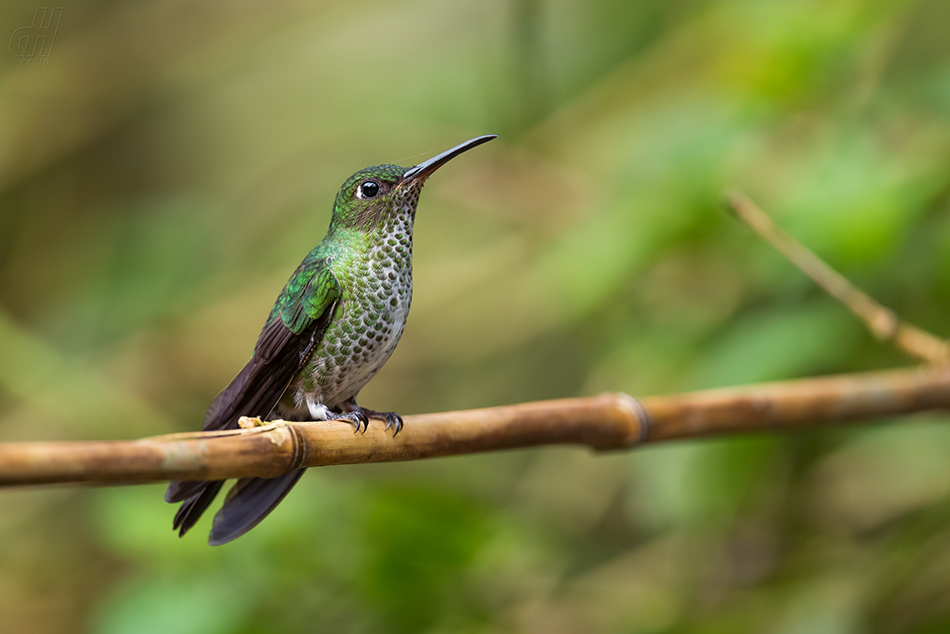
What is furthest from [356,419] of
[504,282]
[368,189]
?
[504,282]

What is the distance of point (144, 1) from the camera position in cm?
336

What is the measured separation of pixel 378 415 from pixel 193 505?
0.29m

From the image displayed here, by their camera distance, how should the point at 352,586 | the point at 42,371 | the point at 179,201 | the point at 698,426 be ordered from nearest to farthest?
the point at 698,426 < the point at 352,586 < the point at 42,371 < the point at 179,201

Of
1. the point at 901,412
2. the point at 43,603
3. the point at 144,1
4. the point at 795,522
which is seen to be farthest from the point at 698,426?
the point at 144,1

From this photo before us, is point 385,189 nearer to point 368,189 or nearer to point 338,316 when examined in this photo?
point 368,189

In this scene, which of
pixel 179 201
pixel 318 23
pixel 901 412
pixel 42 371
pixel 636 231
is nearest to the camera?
pixel 901 412

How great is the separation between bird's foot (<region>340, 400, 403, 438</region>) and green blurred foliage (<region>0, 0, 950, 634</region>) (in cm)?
68

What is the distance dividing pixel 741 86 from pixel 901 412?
107 centimetres

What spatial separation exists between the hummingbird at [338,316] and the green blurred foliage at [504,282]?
869 mm

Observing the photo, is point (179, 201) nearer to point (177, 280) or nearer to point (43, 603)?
point (177, 280)

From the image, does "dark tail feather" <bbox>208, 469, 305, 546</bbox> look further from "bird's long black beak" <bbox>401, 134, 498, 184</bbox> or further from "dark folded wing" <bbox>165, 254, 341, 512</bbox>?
"bird's long black beak" <bbox>401, 134, 498, 184</bbox>

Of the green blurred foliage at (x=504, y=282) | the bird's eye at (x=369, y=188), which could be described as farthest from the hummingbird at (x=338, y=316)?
the green blurred foliage at (x=504, y=282)

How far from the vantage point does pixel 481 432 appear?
920mm

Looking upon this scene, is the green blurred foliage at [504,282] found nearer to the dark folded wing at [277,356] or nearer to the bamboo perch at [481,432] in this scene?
the bamboo perch at [481,432]
